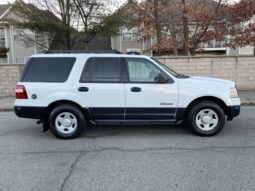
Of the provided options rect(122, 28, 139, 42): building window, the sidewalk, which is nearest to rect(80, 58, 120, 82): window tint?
the sidewalk

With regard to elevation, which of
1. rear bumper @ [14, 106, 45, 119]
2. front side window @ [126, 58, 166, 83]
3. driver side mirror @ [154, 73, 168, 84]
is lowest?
rear bumper @ [14, 106, 45, 119]

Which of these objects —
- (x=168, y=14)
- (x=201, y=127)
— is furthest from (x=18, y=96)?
(x=168, y=14)

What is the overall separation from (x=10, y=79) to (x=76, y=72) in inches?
277

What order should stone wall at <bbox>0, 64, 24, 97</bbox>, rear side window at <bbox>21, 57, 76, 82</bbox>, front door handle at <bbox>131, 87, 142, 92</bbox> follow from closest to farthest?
1. front door handle at <bbox>131, 87, 142, 92</bbox>
2. rear side window at <bbox>21, 57, 76, 82</bbox>
3. stone wall at <bbox>0, 64, 24, 97</bbox>

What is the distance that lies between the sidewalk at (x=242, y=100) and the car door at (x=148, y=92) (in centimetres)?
485

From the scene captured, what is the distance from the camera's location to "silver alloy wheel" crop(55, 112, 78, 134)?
544cm

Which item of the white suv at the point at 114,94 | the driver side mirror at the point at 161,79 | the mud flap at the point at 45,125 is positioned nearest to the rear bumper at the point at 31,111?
the white suv at the point at 114,94

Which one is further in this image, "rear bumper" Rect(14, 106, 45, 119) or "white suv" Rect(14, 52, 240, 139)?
"rear bumper" Rect(14, 106, 45, 119)

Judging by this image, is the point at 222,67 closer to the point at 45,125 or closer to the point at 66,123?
the point at 66,123

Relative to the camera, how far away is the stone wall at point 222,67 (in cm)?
1084

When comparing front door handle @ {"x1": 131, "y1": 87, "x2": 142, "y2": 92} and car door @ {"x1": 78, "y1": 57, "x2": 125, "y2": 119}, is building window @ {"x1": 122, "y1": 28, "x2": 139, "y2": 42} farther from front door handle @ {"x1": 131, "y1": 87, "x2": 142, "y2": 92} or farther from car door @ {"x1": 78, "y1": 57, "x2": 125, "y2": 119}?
front door handle @ {"x1": 131, "y1": 87, "x2": 142, "y2": 92}

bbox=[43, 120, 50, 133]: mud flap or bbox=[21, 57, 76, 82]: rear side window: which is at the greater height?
bbox=[21, 57, 76, 82]: rear side window

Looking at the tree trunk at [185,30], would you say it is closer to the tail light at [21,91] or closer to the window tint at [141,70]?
the window tint at [141,70]

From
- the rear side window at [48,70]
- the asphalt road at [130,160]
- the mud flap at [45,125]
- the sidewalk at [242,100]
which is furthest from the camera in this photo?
the sidewalk at [242,100]
